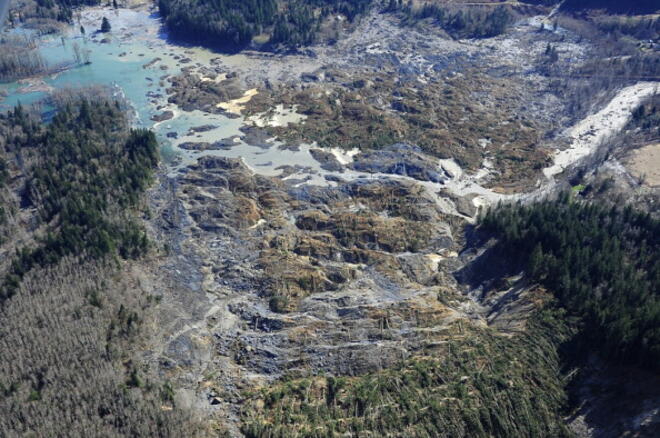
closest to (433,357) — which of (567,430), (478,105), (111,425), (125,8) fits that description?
(567,430)

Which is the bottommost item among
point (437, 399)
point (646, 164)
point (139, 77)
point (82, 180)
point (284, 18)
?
point (437, 399)

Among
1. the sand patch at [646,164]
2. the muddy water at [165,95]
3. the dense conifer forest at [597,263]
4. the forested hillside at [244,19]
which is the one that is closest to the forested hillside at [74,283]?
the muddy water at [165,95]

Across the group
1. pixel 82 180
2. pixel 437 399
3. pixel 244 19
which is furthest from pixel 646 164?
pixel 244 19

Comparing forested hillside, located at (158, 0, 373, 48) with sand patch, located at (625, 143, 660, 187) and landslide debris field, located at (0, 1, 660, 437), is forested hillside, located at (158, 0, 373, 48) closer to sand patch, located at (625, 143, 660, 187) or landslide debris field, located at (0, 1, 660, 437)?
landslide debris field, located at (0, 1, 660, 437)

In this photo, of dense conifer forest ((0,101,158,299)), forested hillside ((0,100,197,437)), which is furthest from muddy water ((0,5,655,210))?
forested hillside ((0,100,197,437))

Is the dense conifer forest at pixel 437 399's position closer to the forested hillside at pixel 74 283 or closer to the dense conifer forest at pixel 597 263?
the dense conifer forest at pixel 597 263

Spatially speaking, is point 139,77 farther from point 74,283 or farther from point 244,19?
point 74,283

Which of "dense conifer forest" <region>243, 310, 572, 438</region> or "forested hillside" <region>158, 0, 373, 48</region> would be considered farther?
"forested hillside" <region>158, 0, 373, 48</region>
